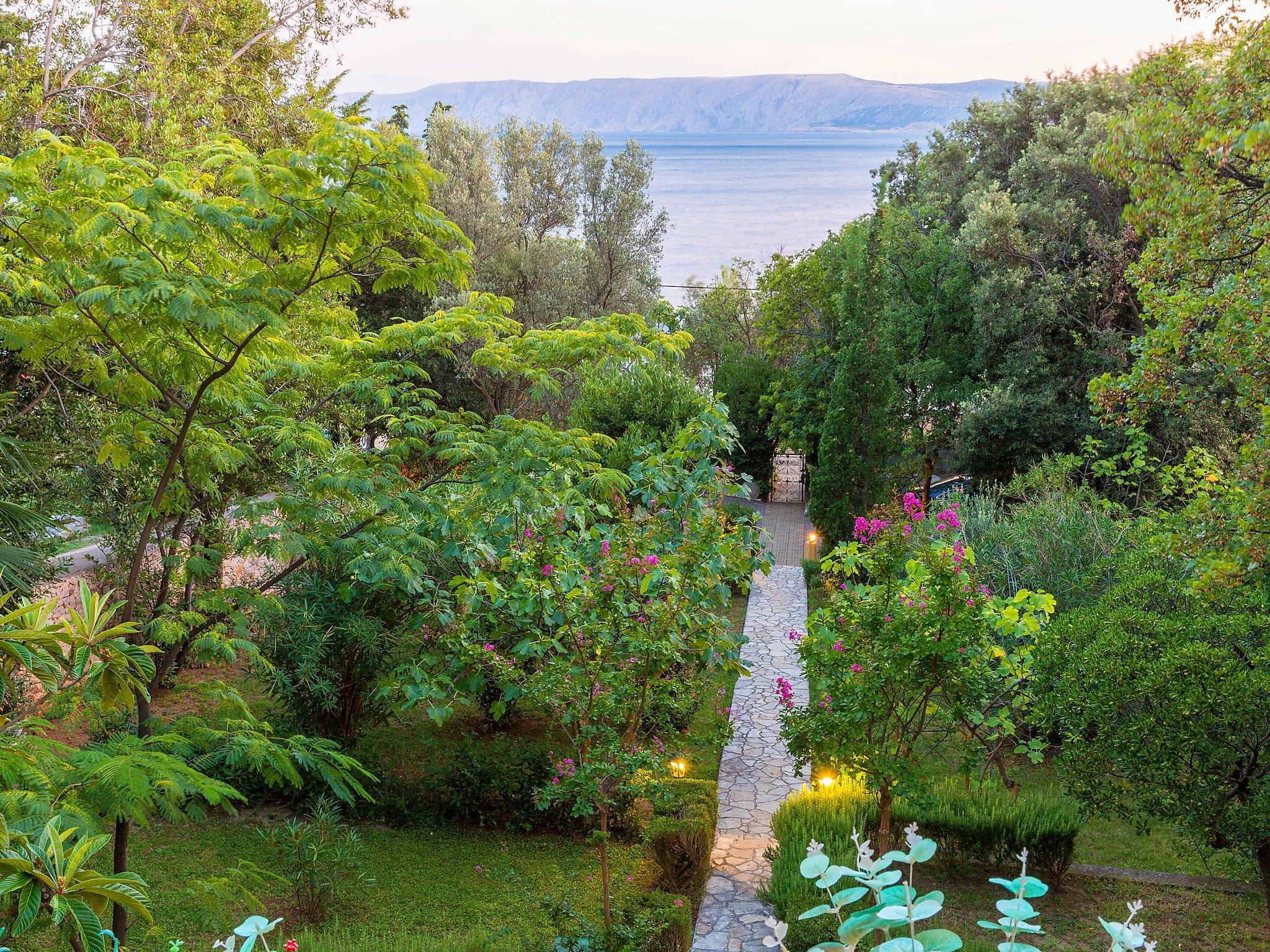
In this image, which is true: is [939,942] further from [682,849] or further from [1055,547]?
[1055,547]

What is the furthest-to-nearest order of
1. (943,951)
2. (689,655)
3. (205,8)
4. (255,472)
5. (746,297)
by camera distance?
(746,297) < (205,8) < (255,472) < (689,655) < (943,951)

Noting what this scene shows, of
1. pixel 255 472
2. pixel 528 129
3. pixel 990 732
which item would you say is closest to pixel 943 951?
pixel 990 732

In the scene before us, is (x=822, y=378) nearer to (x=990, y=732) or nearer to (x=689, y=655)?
(x=990, y=732)

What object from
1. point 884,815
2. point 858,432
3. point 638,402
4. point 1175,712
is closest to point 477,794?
point 884,815

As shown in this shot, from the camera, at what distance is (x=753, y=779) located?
396 inches

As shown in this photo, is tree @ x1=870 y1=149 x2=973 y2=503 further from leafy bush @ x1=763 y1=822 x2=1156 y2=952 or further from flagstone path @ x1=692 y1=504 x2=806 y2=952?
leafy bush @ x1=763 y1=822 x2=1156 y2=952

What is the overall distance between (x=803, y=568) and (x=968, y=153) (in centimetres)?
1206

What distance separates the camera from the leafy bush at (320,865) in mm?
7031

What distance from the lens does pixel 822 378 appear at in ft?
67.5

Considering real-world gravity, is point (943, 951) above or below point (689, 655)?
above

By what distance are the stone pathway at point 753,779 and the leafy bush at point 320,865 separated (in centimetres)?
285

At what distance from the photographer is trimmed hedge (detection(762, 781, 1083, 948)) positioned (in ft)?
23.4

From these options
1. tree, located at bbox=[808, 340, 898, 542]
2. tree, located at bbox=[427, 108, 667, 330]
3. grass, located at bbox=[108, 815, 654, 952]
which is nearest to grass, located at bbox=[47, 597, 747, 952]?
grass, located at bbox=[108, 815, 654, 952]

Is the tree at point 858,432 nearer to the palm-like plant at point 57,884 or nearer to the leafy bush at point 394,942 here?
the leafy bush at point 394,942
